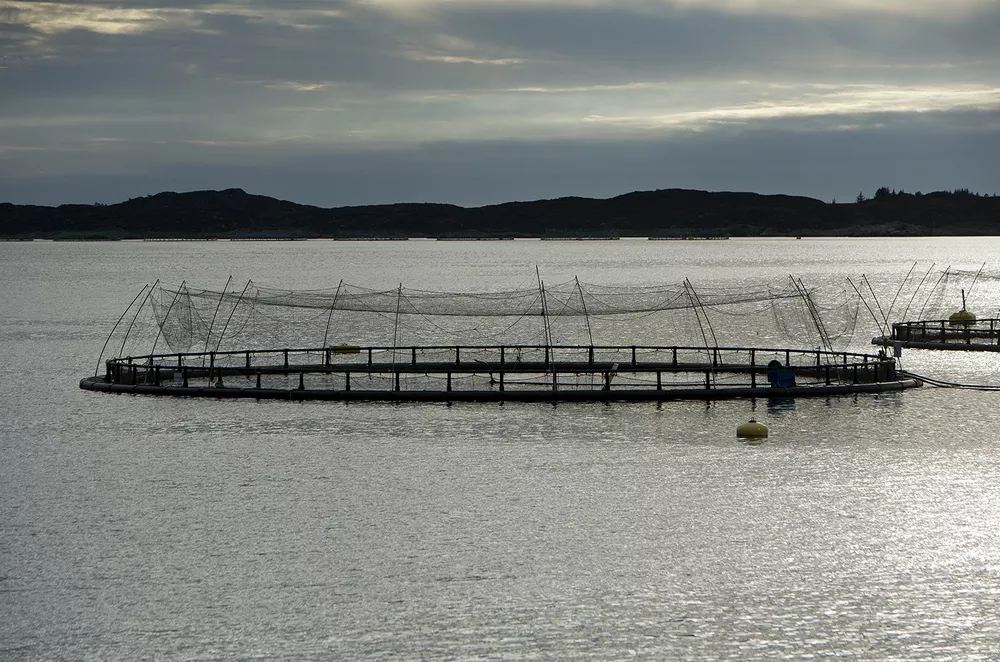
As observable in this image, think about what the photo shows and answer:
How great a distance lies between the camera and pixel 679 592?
2253 centimetres

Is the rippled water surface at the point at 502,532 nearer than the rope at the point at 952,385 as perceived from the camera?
Yes

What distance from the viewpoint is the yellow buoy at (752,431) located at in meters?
37.7

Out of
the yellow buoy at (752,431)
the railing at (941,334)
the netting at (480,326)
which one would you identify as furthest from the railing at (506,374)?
the railing at (941,334)

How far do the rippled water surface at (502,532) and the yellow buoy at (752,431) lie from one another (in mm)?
605

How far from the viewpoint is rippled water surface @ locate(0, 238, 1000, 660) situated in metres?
20.3

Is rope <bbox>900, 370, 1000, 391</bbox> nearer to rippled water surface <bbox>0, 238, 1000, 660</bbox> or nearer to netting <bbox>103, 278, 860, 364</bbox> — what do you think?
rippled water surface <bbox>0, 238, 1000, 660</bbox>

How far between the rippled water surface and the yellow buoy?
1.98 ft

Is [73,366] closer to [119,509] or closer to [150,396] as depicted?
[150,396]

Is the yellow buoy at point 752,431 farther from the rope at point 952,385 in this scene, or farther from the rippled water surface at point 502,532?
→ the rope at point 952,385

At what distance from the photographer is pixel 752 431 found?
37.8 metres

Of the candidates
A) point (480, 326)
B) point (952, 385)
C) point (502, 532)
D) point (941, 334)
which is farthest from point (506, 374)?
point (480, 326)

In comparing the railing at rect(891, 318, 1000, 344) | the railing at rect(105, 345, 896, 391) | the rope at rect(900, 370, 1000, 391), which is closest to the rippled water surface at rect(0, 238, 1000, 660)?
the railing at rect(105, 345, 896, 391)

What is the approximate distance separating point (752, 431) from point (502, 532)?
13.7 m

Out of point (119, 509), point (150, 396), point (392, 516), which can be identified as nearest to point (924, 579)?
point (392, 516)
